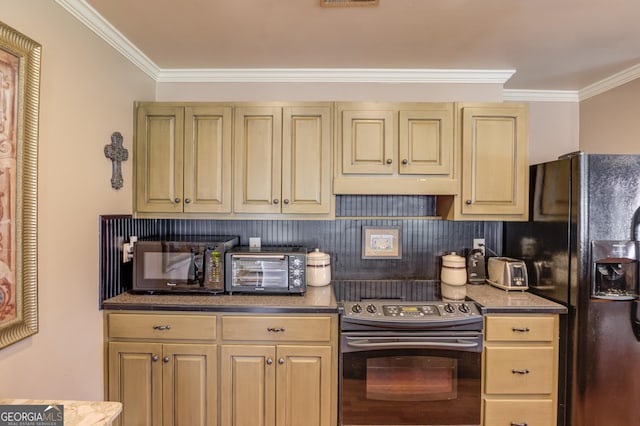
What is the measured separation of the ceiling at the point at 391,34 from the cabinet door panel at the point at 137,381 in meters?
1.80

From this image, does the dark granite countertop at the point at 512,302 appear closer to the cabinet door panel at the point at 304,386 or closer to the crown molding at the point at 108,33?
the cabinet door panel at the point at 304,386

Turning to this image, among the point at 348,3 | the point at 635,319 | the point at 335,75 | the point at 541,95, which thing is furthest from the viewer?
the point at 541,95

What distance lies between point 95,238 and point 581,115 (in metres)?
3.59

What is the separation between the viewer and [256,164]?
2.19 m

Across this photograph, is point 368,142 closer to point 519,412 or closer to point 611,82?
point 519,412

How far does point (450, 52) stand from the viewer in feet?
6.91

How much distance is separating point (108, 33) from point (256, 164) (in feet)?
3.53

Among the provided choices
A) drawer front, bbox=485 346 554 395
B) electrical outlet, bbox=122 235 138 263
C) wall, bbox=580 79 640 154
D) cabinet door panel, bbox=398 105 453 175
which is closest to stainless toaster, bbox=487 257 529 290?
drawer front, bbox=485 346 554 395

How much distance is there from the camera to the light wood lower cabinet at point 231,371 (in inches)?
74.4

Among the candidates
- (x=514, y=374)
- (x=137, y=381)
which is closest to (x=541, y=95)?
(x=514, y=374)

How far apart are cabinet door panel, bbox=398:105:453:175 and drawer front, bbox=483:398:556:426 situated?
1.39 meters

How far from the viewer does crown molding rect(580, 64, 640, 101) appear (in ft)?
7.57

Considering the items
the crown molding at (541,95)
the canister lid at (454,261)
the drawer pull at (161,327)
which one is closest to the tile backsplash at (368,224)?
the canister lid at (454,261)

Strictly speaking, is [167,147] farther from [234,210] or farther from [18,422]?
[18,422]
